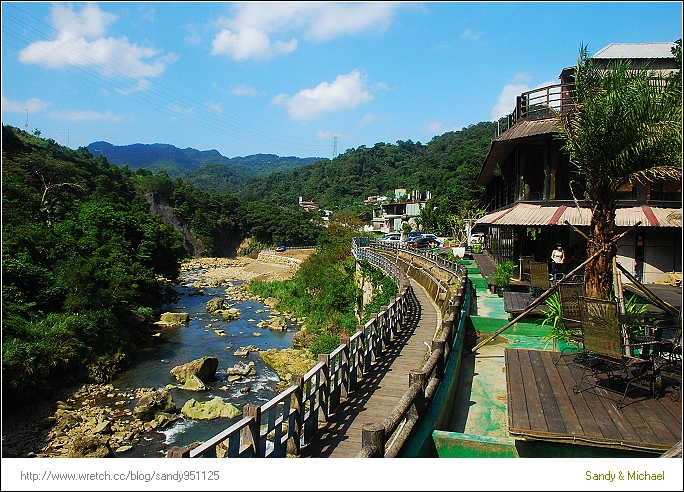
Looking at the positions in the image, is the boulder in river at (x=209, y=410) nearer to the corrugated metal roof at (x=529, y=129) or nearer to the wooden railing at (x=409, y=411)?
the wooden railing at (x=409, y=411)

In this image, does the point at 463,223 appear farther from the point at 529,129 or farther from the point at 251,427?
the point at 251,427

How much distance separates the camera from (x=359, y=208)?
336 feet

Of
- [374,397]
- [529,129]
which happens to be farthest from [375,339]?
[529,129]

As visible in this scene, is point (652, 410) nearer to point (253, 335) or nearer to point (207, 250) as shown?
point (253, 335)

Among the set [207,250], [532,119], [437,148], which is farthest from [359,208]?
[532,119]

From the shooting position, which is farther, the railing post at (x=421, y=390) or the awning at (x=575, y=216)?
the awning at (x=575, y=216)

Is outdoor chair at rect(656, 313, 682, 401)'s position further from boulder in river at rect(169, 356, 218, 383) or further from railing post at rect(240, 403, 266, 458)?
boulder in river at rect(169, 356, 218, 383)

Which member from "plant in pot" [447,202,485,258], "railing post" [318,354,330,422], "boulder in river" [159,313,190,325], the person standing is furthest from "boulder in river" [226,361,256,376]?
"plant in pot" [447,202,485,258]

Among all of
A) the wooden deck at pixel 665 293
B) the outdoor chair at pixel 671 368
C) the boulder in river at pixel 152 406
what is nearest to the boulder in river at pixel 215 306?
the boulder in river at pixel 152 406

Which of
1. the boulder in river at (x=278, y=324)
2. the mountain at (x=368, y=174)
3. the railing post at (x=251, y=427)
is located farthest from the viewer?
the mountain at (x=368, y=174)

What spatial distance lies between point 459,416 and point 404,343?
3.96 metres

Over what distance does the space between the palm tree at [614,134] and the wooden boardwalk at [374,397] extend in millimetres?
3488

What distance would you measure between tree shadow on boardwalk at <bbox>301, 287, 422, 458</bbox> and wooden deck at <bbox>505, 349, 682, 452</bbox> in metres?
2.13

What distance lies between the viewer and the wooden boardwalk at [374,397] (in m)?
5.98
